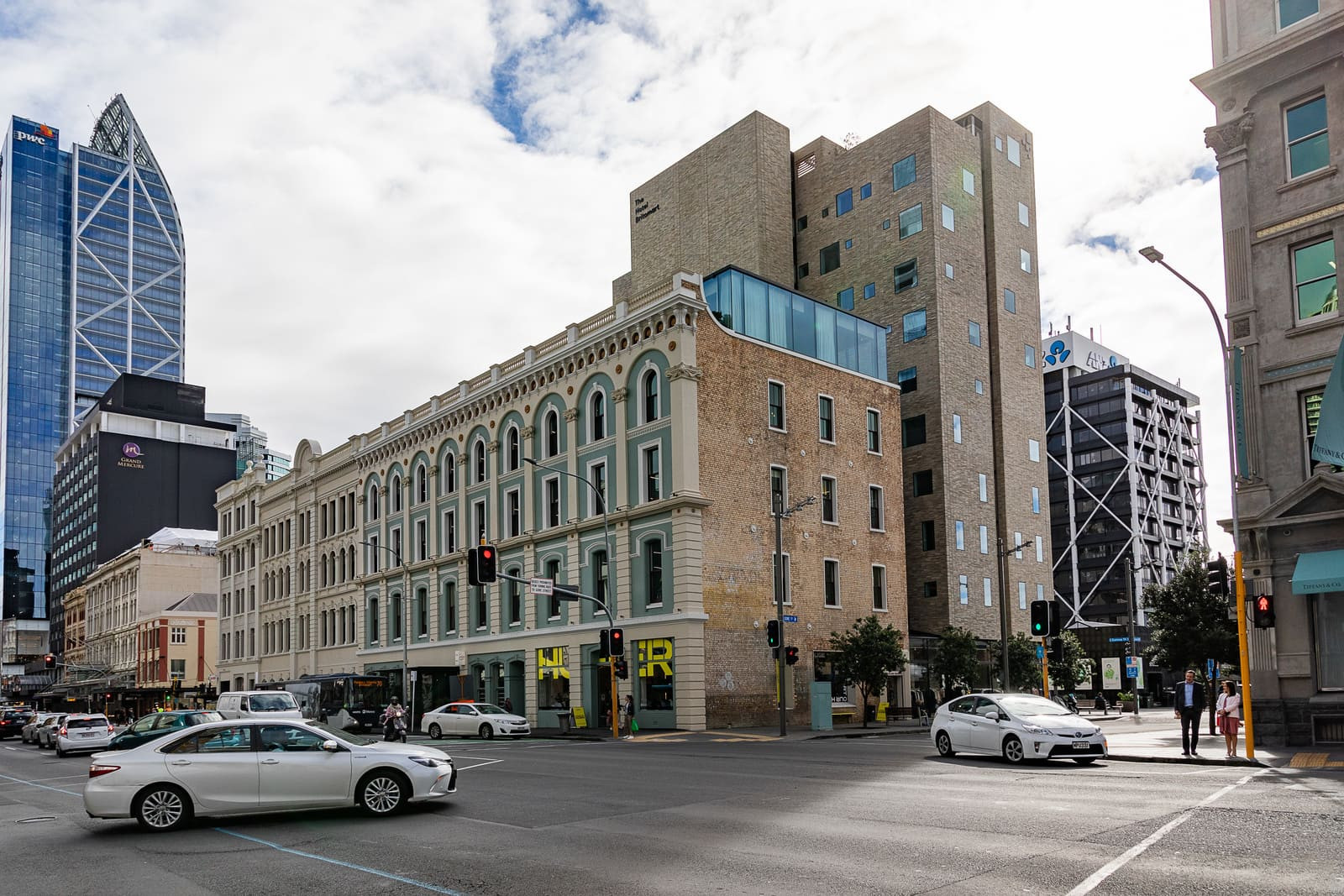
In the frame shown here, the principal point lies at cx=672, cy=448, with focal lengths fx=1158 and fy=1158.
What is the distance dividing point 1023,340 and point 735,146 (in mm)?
20187

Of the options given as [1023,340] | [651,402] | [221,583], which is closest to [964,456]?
[1023,340]

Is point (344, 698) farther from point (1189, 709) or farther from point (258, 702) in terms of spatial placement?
point (1189, 709)

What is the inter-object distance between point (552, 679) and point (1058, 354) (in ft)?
324

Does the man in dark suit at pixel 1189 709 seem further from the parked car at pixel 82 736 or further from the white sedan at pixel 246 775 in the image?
the parked car at pixel 82 736

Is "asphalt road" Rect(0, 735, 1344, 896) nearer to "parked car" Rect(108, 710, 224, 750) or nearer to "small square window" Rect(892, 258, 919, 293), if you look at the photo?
"parked car" Rect(108, 710, 224, 750)

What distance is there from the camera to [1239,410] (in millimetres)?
27797

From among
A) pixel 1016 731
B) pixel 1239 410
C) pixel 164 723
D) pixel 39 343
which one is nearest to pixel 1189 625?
pixel 1239 410

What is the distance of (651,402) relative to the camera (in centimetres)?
4638

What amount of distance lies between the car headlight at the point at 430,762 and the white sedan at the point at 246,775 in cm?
4

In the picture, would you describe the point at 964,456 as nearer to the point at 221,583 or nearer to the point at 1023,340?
the point at 1023,340

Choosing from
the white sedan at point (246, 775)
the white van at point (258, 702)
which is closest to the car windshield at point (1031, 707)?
the white sedan at point (246, 775)

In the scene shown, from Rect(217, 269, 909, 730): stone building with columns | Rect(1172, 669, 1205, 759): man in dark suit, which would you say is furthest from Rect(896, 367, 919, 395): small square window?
Rect(1172, 669, 1205, 759): man in dark suit

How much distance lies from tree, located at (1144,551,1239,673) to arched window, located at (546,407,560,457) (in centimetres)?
2724

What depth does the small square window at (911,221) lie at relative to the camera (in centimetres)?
6047
